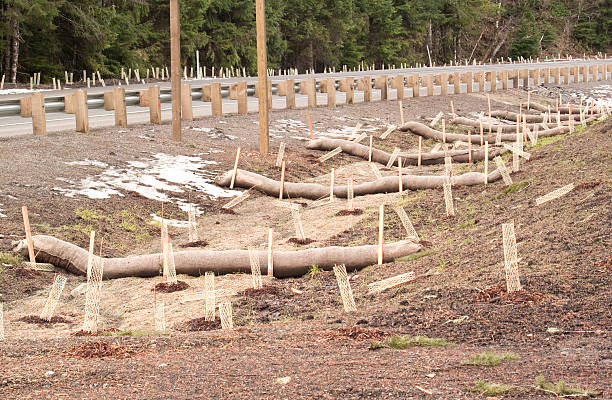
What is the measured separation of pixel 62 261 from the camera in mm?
11727

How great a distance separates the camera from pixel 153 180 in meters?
16.9

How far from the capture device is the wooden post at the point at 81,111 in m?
19.7

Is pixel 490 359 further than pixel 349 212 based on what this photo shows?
No

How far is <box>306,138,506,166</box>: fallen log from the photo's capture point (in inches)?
Answer: 803

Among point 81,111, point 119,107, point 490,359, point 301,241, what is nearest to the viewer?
point 490,359

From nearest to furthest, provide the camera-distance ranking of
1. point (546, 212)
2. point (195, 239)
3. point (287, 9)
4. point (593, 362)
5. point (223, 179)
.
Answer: point (593, 362) → point (546, 212) → point (195, 239) → point (223, 179) → point (287, 9)

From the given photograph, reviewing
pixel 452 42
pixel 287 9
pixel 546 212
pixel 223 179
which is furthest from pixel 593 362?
pixel 452 42

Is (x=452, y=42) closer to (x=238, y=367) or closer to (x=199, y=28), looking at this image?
(x=199, y=28)

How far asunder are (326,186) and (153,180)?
3.10 m

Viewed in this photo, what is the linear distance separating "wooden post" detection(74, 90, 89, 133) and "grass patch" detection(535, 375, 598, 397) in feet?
51.5

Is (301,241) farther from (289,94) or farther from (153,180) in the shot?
(289,94)

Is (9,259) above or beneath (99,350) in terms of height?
beneath

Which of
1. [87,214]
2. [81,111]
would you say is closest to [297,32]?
[81,111]

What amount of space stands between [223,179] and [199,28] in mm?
34425
